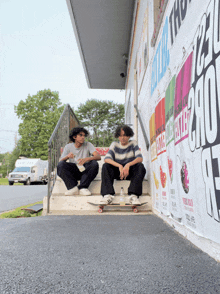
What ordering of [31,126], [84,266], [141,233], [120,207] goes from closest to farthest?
[84,266] < [141,233] < [120,207] < [31,126]

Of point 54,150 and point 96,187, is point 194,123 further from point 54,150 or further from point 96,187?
point 54,150

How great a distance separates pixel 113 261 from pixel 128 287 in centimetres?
29

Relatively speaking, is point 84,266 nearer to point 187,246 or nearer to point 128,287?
point 128,287

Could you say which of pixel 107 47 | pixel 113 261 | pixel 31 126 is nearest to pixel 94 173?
pixel 113 261

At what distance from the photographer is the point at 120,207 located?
2.90m

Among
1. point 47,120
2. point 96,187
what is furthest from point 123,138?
point 47,120

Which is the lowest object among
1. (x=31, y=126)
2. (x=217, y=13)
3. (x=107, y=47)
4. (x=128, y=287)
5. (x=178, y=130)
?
(x=128, y=287)

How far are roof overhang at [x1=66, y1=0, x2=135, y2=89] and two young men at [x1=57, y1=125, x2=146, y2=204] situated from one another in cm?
316

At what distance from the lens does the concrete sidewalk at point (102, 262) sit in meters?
0.94

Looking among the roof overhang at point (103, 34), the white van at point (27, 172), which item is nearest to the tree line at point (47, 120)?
the white van at point (27, 172)

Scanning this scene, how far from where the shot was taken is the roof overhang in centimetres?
517

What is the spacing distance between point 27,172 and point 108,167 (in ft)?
44.0

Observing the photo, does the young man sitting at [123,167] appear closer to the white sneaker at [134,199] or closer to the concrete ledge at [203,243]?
the white sneaker at [134,199]

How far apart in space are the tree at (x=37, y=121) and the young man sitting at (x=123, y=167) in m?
18.2
